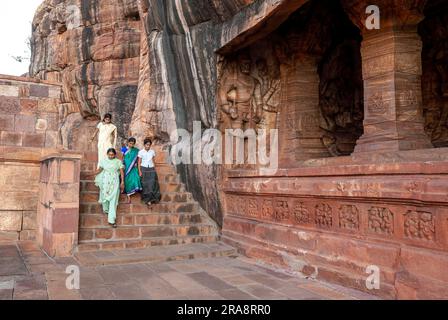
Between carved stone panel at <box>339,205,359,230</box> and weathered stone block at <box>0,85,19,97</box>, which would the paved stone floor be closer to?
carved stone panel at <box>339,205,359,230</box>

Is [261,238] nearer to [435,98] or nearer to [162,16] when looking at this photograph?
[435,98]

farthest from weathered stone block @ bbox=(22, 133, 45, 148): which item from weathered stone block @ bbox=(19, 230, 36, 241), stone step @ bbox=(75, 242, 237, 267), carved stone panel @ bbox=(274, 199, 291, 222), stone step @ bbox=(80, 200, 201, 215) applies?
carved stone panel @ bbox=(274, 199, 291, 222)

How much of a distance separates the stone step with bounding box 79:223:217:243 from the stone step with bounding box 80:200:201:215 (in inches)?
16.4

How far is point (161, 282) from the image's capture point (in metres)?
4.40

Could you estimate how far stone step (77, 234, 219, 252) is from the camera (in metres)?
5.94

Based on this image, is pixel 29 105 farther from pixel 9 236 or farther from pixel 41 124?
pixel 9 236

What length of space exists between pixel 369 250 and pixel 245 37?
3.96 metres

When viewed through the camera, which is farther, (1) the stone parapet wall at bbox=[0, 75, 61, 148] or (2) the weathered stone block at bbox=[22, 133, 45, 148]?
(2) the weathered stone block at bbox=[22, 133, 45, 148]

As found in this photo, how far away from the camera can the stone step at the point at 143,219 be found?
6391 millimetres

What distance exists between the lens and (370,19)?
505 centimetres

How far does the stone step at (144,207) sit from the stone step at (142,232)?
1.37 feet

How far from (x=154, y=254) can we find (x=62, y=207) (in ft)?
5.08

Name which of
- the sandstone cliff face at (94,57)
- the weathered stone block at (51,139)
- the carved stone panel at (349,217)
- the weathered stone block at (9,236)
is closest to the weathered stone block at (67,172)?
the weathered stone block at (9,236)

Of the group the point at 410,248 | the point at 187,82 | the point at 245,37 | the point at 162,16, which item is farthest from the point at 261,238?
the point at 162,16
